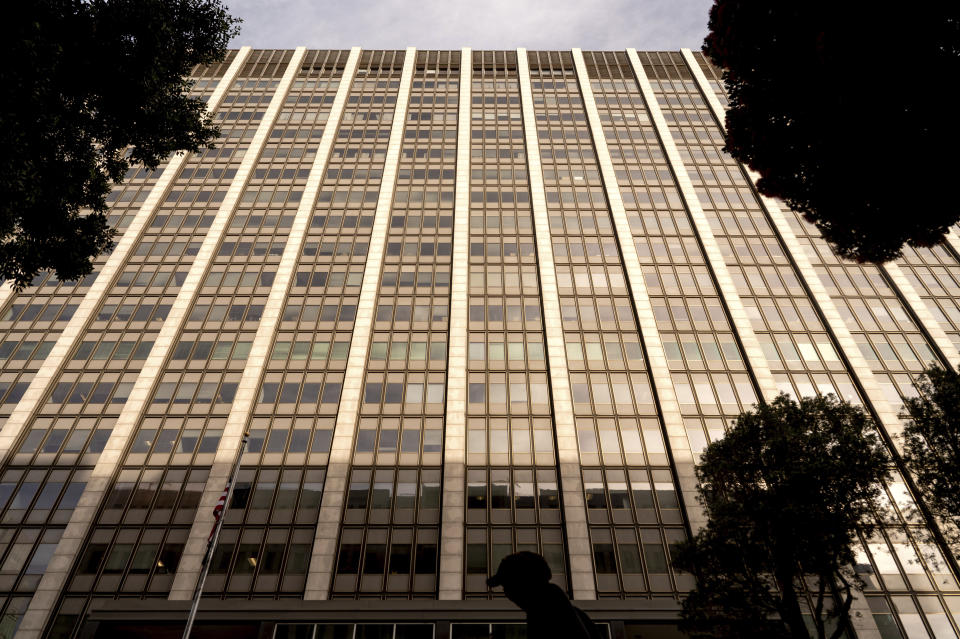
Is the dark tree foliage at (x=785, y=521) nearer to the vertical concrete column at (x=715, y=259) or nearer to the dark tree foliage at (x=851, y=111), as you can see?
the dark tree foliage at (x=851, y=111)

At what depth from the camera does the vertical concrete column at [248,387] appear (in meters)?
27.5

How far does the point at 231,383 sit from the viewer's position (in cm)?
3506

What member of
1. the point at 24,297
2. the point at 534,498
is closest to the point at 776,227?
the point at 534,498

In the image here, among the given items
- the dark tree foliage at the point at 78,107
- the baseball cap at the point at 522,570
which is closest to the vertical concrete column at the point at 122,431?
the dark tree foliage at the point at 78,107

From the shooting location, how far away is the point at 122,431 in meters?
32.1

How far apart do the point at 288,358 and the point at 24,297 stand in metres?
21.2

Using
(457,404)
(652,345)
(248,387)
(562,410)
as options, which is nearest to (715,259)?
(652,345)

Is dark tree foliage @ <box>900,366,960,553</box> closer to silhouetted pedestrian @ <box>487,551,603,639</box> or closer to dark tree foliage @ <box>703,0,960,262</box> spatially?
dark tree foliage @ <box>703,0,960,262</box>

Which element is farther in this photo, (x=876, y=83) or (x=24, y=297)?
(x=24, y=297)

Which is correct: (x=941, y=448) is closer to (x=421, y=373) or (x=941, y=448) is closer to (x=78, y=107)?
(x=421, y=373)

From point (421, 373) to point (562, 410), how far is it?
32.1 ft

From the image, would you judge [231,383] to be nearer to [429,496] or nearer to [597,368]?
[429,496]

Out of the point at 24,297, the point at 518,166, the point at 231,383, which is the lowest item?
the point at 231,383

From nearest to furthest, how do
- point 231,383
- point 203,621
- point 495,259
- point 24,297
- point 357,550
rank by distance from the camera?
point 203,621 < point 357,550 < point 231,383 < point 24,297 < point 495,259
